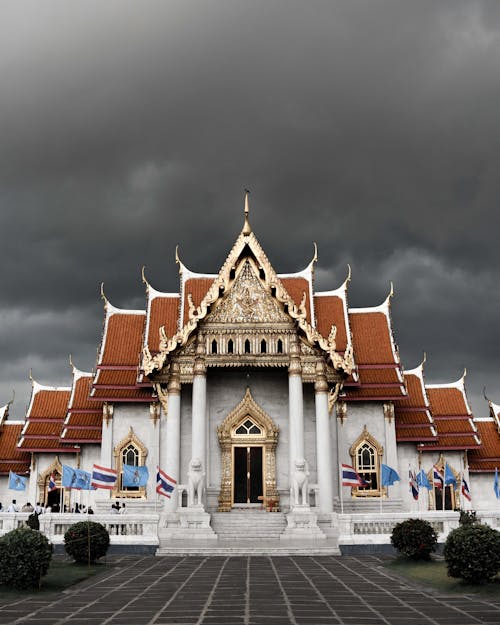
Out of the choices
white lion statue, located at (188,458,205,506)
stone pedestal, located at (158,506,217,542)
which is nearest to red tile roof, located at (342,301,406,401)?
white lion statue, located at (188,458,205,506)

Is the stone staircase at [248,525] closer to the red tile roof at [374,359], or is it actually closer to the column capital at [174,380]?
the column capital at [174,380]

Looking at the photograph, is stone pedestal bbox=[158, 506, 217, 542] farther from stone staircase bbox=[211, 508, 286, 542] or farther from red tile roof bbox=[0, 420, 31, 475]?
red tile roof bbox=[0, 420, 31, 475]

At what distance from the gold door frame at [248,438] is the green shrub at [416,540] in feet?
29.9

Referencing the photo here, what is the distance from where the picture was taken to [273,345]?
2655 centimetres

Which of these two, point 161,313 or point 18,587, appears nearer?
point 18,587

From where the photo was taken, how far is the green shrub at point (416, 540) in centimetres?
1777

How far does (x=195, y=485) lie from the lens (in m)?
23.8

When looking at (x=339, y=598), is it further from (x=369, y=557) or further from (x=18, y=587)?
(x=369, y=557)

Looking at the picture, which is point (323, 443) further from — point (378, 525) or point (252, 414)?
point (378, 525)

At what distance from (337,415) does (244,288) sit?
6.41m

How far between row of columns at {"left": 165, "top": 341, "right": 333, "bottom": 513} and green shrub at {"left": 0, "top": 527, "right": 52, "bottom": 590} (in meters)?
11.1

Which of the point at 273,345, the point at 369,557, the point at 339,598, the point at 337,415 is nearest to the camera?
the point at 339,598

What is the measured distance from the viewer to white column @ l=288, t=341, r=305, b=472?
24766 millimetres

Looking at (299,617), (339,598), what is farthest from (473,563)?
(299,617)
